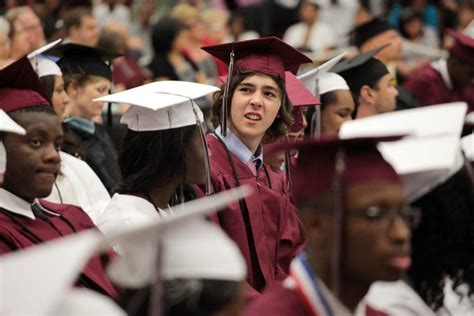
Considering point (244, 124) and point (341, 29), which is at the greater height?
point (244, 124)

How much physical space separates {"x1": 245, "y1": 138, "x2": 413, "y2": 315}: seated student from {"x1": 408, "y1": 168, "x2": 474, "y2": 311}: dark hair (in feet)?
1.55

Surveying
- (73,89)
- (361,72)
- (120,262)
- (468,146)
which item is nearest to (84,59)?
(73,89)

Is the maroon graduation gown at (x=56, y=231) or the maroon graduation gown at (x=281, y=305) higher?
the maroon graduation gown at (x=281, y=305)

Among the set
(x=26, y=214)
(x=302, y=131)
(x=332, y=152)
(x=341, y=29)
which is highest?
(x=332, y=152)

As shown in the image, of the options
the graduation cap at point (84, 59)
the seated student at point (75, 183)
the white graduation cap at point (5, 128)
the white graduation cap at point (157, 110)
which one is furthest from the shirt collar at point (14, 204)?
the graduation cap at point (84, 59)

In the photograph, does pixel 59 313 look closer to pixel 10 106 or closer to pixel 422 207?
pixel 422 207

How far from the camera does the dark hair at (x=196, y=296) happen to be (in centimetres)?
314

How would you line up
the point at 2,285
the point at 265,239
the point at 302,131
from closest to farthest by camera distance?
A: the point at 2,285
the point at 265,239
the point at 302,131

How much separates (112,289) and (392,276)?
5.41 feet

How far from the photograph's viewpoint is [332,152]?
142 inches

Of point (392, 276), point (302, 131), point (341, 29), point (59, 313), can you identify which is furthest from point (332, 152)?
point (341, 29)

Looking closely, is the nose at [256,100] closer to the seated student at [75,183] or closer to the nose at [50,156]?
the seated student at [75,183]

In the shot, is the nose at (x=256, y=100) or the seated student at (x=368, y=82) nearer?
the nose at (x=256, y=100)

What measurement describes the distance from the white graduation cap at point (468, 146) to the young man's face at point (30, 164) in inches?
57.1
